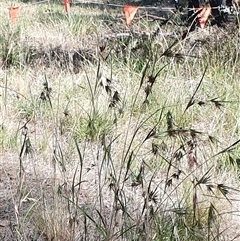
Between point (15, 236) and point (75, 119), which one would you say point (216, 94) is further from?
point (15, 236)

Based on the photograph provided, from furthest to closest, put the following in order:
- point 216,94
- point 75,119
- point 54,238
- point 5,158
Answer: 1. point 216,94
2. point 75,119
3. point 5,158
4. point 54,238

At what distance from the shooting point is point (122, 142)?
3.83 meters

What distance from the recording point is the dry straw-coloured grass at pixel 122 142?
221 cm

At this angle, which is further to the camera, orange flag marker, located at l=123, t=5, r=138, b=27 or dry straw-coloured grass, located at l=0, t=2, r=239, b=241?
orange flag marker, located at l=123, t=5, r=138, b=27

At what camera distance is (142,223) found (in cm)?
221

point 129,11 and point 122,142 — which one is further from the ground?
point 129,11

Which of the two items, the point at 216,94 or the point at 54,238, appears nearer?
the point at 54,238

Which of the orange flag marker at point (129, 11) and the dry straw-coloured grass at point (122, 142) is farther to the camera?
the orange flag marker at point (129, 11)

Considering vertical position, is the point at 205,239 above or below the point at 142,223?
below

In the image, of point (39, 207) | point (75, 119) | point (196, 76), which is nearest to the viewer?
point (39, 207)

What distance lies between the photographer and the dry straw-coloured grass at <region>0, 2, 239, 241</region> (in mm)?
2205

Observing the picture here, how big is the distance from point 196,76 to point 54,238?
9.63 feet

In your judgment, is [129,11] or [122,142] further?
[129,11]

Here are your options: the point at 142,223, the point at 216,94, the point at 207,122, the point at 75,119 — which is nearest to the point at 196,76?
the point at 216,94
